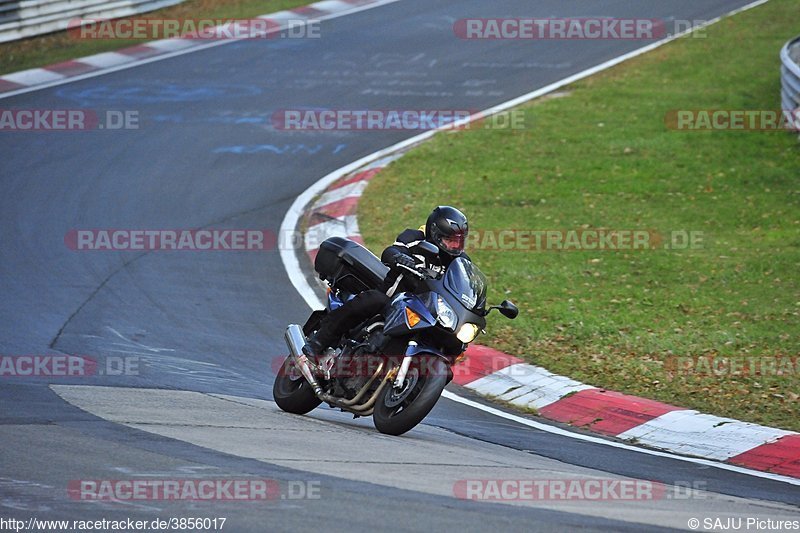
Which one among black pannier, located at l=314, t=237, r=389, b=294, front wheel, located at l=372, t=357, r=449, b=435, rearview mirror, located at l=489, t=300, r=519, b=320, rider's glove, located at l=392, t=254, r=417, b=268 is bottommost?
front wheel, located at l=372, t=357, r=449, b=435

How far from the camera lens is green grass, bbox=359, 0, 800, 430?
434 inches

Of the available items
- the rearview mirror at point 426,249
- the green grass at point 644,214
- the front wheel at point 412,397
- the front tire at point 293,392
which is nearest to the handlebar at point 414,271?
the rearview mirror at point 426,249

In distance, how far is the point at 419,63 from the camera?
74.1 feet

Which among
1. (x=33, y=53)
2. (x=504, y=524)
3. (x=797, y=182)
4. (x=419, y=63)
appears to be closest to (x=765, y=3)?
(x=419, y=63)

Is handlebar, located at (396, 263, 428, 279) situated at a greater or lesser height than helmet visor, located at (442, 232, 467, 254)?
lesser

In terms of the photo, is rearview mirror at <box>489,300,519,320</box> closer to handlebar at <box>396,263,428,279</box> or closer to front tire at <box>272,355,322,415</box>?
handlebar at <box>396,263,428,279</box>

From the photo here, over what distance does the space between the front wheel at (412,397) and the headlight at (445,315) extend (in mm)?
261

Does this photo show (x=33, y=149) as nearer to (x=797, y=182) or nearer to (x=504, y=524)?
(x=797, y=182)

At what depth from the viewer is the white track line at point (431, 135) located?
882 centimetres

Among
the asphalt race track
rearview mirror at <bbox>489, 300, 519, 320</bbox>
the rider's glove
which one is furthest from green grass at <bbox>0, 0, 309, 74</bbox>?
rearview mirror at <bbox>489, 300, 519, 320</bbox>

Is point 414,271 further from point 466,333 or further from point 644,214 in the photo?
point 644,214

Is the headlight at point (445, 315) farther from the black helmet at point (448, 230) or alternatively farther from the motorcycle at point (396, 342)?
the black helmet at point (448, 230)

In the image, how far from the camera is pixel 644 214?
1542 cm

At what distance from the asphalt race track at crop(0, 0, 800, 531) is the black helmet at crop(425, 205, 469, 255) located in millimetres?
1406
